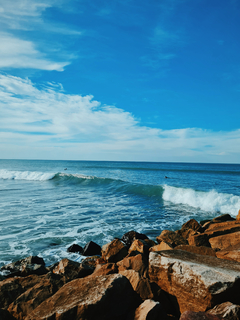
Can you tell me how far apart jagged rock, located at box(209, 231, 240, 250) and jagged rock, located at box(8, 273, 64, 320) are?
14.6 ft

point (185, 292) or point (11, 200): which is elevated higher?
point (185, 292)

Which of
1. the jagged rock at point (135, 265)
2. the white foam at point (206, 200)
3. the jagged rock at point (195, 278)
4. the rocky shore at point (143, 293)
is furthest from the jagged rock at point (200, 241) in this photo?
the white foam at point (206, 200)

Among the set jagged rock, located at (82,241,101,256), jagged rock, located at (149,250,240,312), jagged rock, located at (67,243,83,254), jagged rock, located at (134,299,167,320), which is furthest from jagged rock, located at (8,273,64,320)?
jagged rock, located at (67,243,83,254)

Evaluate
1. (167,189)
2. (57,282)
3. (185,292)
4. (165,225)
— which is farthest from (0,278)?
(167,189)

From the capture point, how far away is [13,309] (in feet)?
11.1

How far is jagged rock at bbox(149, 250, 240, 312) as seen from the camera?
2914 millimetres

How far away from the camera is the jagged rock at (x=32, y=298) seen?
336cm

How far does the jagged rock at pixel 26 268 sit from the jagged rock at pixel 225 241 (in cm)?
477

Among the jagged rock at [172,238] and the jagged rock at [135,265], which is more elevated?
the jagged rock at [135,265]

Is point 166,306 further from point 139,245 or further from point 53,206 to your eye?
point 53,206

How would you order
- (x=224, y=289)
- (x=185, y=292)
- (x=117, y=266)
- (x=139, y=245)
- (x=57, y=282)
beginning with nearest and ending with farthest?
(x=224, y=289)
(x=185, y=292)
(x=57, y=282)
(x=117, y=266)
(x=139, y=245)

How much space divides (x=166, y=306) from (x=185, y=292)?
1.64 ft

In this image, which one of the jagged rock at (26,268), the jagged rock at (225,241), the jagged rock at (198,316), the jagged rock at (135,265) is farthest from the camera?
the jagged rock at (225,241)

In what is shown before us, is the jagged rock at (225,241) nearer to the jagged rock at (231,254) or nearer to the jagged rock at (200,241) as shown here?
the jagged rock at (200,241)
